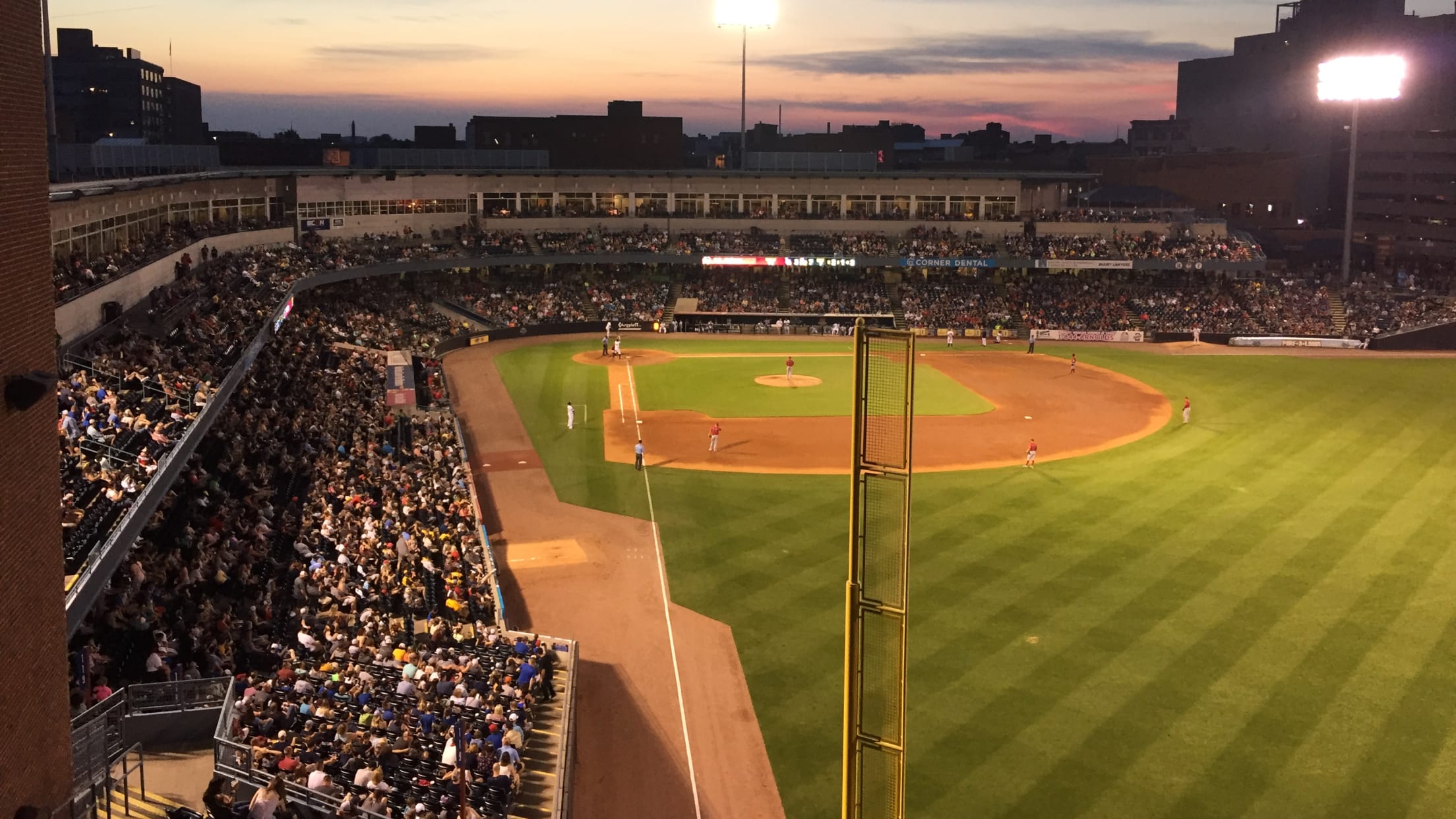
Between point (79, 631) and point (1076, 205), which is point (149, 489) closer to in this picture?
point (79, 631)

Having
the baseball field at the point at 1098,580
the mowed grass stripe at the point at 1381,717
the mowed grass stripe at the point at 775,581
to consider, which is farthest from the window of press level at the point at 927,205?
the mowed grass stripe at the point at 1381,717

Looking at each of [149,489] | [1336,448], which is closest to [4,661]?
[149,489]

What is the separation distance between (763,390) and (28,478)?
42.4m

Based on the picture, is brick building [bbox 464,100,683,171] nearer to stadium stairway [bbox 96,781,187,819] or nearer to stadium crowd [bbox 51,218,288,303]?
stadium crowd [bbox 51,218,288,303]

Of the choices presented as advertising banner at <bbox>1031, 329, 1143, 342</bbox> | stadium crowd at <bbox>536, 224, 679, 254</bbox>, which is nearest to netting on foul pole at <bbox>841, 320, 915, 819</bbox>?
advertising banner at <bbox>1031, 329, 1143, 342</bbox>

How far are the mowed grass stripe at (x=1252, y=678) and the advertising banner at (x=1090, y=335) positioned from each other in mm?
38763

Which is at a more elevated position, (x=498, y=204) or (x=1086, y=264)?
(x=498, y=204)

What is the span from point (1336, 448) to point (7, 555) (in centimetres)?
4057

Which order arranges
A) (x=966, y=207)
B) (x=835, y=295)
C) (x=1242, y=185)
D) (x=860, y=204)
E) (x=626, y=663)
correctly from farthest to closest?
(x=1242, y=185) → (x=860, y=204) → (x=966, y=207) → (x=835, y=295) → (x=626, y=663)

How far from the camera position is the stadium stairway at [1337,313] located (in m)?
67.9

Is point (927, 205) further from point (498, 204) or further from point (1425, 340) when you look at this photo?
point (1425, 340)

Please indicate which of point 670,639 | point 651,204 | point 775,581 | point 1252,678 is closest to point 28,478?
point 670,639

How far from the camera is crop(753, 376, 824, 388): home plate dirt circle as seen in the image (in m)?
52.4

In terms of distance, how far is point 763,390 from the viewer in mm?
51000
